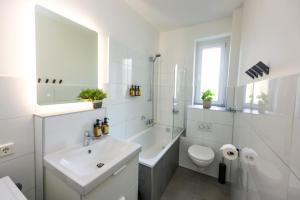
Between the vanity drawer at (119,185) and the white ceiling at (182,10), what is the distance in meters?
2.06

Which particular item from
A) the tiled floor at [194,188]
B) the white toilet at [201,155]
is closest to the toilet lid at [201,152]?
the white toilet at [201,155]

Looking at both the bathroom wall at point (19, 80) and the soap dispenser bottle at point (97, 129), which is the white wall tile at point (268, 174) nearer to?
the soap dispenser bottle at point (97, 129)

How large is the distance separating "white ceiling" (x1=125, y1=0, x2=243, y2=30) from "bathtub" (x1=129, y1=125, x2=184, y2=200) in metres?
1.93

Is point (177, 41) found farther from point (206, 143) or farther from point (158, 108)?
point (206, 143)

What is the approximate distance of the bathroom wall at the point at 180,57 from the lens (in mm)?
2424

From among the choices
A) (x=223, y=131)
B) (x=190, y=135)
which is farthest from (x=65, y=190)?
(x=223, y=131)

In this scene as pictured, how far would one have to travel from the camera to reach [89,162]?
4.06ft

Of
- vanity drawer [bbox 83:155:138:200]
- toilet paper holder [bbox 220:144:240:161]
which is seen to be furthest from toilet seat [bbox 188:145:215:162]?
vanity drawer [bbox 83:155:138:200]

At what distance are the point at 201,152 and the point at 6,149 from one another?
2.21 metres

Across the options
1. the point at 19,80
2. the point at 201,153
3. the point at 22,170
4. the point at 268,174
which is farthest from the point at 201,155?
the point at 19,80

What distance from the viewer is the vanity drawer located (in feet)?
2.98

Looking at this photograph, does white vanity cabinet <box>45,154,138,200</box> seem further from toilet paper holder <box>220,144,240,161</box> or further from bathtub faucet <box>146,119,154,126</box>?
bathtub faucet <box>146,119,154,126</box>

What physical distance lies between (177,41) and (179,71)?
0.68 metres

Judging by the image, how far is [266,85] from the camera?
778mm
